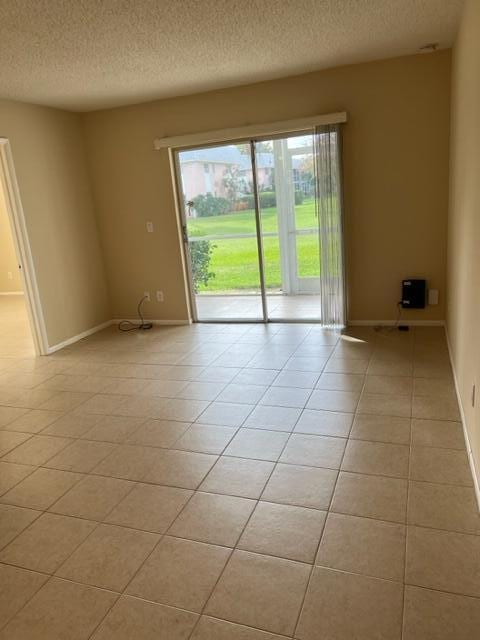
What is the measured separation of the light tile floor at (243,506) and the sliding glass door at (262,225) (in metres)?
1.45

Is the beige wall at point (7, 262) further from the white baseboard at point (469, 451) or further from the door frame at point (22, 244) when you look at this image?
the white baseboard at point (469, 451)

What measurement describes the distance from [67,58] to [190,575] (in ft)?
11.1

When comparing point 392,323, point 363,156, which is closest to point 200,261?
point 363,156

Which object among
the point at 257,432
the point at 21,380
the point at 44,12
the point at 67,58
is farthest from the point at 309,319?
the point at 44,12

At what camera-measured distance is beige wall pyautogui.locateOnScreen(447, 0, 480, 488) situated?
2.30 m

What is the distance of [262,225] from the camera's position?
5.16 meters

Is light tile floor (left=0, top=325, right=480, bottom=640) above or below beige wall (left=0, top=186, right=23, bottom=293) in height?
below

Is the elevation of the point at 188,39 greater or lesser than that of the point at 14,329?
greater

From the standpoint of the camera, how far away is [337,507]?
6.89ft

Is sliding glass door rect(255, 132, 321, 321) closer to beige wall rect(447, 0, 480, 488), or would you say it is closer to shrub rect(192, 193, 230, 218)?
shrub rect(192, 193, 230, 218)

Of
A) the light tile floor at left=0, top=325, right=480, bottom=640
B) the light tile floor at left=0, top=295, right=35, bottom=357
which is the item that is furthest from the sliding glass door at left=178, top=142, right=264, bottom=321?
the light tile floor at left=0, top=295, right=35, bottom=357

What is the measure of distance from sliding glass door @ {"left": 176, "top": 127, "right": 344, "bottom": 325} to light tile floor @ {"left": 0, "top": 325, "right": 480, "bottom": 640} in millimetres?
1454

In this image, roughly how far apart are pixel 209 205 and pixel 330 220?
4.91 feet

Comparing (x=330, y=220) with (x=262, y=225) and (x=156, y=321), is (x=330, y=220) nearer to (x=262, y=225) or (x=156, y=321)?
(x=262, y=225)
